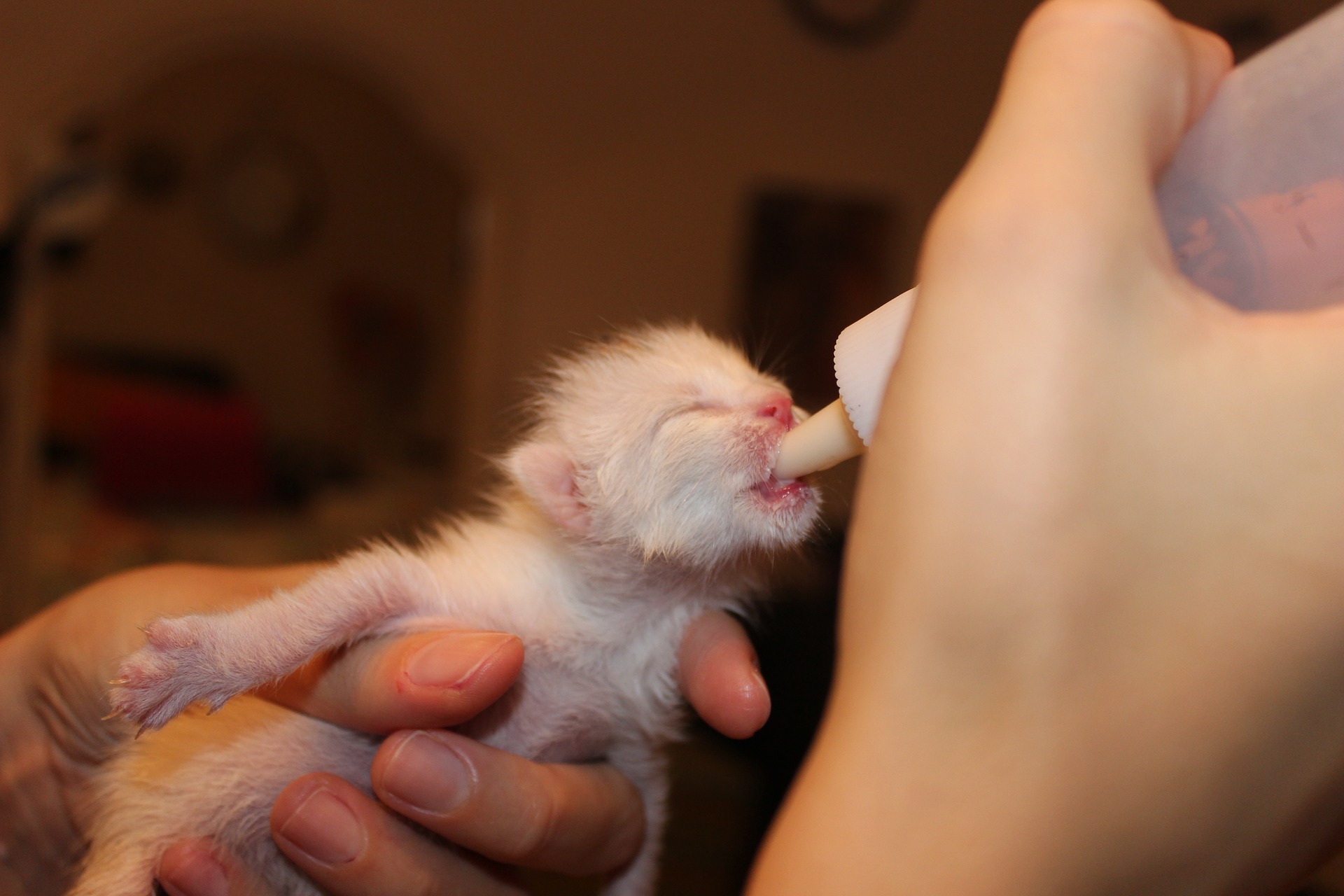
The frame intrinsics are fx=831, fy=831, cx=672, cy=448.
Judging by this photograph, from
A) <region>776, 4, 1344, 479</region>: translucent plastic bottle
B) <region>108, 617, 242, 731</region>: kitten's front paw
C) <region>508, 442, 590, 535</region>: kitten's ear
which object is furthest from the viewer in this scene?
<region>508, 442, 590, 535</region>: kitten's ear

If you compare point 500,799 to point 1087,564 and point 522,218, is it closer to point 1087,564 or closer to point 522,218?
point 1087,564

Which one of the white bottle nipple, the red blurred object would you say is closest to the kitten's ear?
the white bottle nipple

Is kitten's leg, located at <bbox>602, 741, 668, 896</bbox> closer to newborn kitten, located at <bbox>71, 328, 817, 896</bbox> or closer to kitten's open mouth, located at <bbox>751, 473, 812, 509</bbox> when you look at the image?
newborn kitten, located at <bbox>71, 328, 817, 896</bbox>

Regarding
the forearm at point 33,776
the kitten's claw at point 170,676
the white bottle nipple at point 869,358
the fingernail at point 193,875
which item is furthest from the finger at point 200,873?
the white bottle nipple at point 869,358

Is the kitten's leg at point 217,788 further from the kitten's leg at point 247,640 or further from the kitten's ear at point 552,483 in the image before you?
the kitten's ear at point 552,483

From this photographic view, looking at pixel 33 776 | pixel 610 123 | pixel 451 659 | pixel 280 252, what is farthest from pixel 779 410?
pixel 280 252

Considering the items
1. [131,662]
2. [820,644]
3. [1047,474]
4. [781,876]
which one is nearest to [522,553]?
[131,662]
